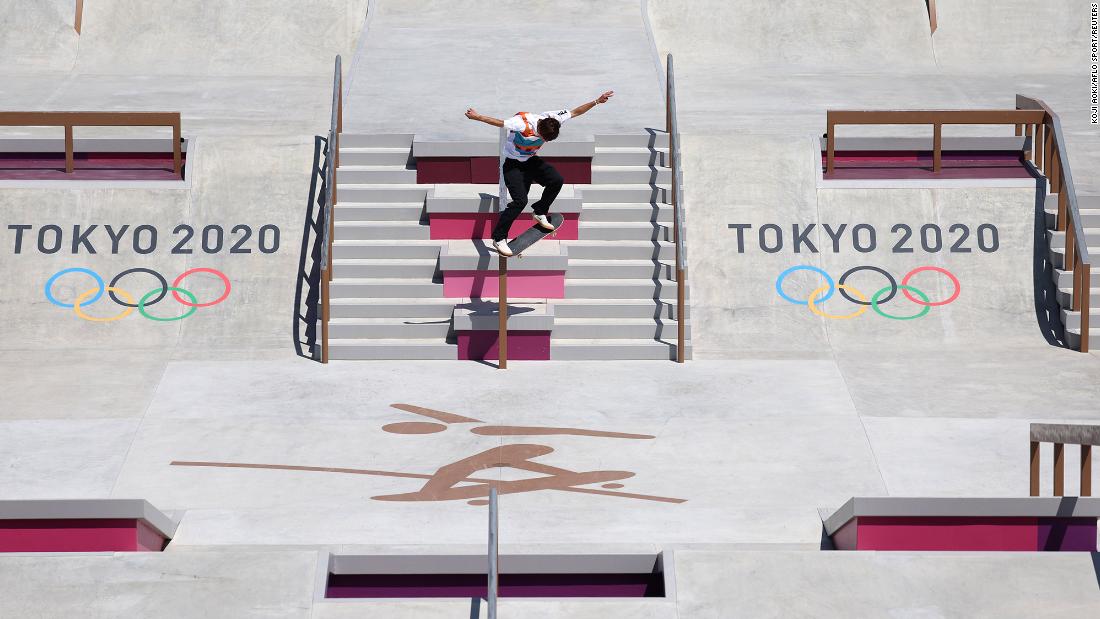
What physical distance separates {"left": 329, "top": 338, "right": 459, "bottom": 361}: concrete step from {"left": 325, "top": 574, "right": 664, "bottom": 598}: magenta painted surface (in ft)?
20.2

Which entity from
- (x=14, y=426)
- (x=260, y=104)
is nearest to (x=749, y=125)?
(x=260, y=104)

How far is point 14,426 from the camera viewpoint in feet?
45.4

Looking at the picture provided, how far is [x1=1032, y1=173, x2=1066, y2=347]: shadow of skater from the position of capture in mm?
17000

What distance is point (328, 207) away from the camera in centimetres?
1670

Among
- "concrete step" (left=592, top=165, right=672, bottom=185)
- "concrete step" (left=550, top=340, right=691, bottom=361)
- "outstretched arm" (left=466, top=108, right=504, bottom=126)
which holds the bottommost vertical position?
"concrete step" (left=550, top=340, right=691, bottom=361)

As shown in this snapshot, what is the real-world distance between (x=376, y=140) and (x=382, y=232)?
154 centimetres

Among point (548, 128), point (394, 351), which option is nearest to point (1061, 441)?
point (548, 128)

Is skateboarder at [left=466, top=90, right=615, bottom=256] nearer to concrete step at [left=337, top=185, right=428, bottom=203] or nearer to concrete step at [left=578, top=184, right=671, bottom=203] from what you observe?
concrete step at [left=578, top=184, right=671, bottom=203]

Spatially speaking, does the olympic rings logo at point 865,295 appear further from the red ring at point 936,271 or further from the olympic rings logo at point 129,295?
the olympic rings logo at point 129,295

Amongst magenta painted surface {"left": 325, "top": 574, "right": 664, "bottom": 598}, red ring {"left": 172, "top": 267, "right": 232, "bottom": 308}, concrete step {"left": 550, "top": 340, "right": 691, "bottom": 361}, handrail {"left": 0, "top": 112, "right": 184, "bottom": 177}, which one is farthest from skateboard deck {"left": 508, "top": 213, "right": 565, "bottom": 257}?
magenta painted surface {"left": 325, "top": 574, "right": 664, "bottom": 598}

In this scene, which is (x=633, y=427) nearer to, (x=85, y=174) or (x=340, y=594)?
(x=340, y=594)

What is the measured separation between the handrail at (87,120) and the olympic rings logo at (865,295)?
7425 mm

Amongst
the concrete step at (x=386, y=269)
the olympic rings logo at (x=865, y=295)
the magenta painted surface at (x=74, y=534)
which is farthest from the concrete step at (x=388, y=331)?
the magenta painted surface at (x=74, y=534)

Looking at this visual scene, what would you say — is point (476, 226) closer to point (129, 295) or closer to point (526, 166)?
point (526, 166)
